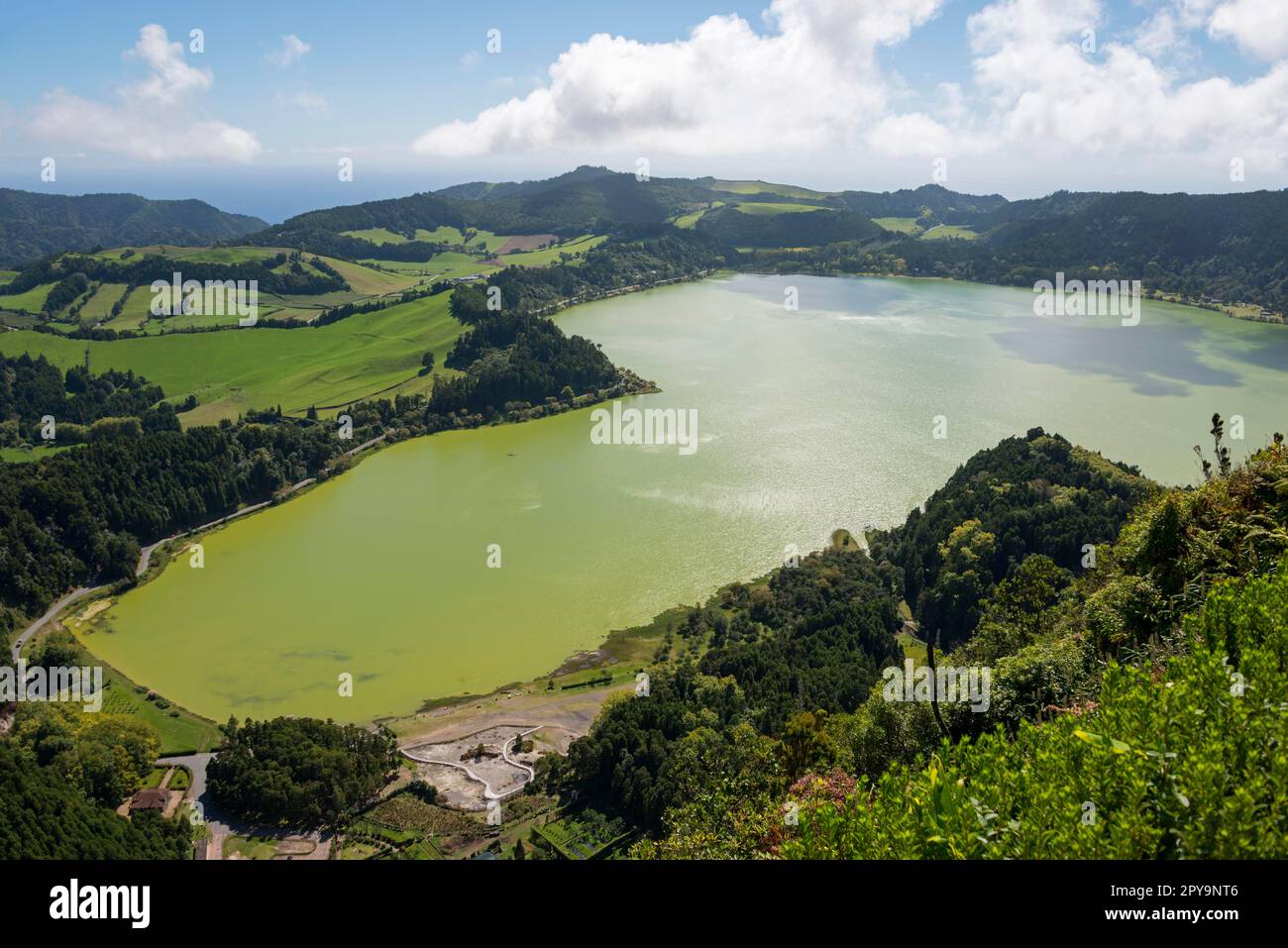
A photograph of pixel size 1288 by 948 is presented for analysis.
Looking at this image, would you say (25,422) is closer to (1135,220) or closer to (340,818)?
(340,818)

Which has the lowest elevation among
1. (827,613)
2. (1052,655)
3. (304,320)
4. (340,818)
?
(340,818)

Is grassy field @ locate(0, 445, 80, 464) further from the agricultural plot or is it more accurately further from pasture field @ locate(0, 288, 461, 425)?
the agricultural plot

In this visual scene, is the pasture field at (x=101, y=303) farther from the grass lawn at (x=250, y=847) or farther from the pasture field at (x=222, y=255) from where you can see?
the grass lawn at (x=250, y=847)

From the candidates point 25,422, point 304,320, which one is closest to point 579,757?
point 25,422

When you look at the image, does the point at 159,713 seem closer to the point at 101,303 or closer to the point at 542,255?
the point at 101,303

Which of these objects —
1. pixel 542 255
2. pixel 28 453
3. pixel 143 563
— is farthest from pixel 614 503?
pixel 542 255

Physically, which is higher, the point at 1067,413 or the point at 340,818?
the point at 1067,413

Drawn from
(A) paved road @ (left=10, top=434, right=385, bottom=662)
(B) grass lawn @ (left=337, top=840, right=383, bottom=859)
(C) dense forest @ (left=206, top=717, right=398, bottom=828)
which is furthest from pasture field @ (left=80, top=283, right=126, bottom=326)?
(B) grass lawn @ (left=337, top=840, right=383, bottom=859)
